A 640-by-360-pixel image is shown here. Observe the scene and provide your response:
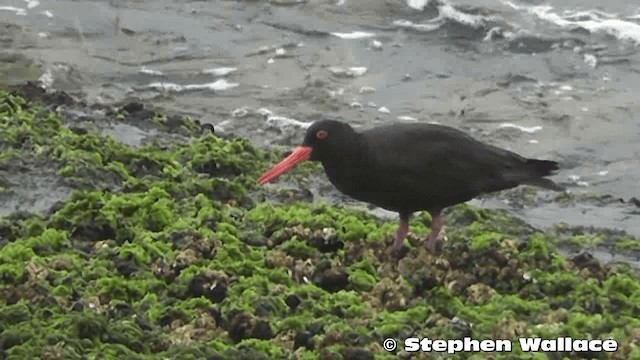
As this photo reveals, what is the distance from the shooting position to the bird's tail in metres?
7.11

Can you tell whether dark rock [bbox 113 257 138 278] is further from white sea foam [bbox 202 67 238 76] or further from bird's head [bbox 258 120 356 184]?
white sea foam [bbox 202 67 238 76]

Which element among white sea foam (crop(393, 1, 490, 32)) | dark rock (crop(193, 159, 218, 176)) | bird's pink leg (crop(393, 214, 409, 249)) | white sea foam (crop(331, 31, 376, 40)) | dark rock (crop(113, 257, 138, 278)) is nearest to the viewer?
dark rock (crop(113, 257, 138, 278))

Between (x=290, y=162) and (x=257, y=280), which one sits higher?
(x=290, y=162)

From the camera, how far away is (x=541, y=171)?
7.16 metres

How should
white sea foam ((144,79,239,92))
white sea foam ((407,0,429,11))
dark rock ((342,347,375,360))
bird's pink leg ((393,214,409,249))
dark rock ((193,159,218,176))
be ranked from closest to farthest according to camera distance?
dark rock ((342,347,375,360))
bird's pink leg ((393,214,409,249))
dark rock ((193,159,218,176))
white sea foam ((144,79,239,92))
white sea foam ((407,0,429,11))

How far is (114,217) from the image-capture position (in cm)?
697

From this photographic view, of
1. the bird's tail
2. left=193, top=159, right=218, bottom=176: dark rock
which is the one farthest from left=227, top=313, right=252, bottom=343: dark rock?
left=193, top=159, right=218, bottom=176: dark rock

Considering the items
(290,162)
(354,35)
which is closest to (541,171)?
(290,162)

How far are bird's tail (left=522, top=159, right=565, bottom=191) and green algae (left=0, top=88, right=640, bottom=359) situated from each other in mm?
317

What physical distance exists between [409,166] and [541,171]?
0.89 metres

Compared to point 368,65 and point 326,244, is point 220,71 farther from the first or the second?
point 326,244

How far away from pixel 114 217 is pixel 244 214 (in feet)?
2.82

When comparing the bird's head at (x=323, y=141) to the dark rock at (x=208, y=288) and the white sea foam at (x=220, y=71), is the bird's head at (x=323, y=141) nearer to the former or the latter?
the dark rock at (x=208, y=288)

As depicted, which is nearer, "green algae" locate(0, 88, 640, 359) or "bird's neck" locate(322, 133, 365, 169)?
"green algae" locate(0, 88, 640, 359)
